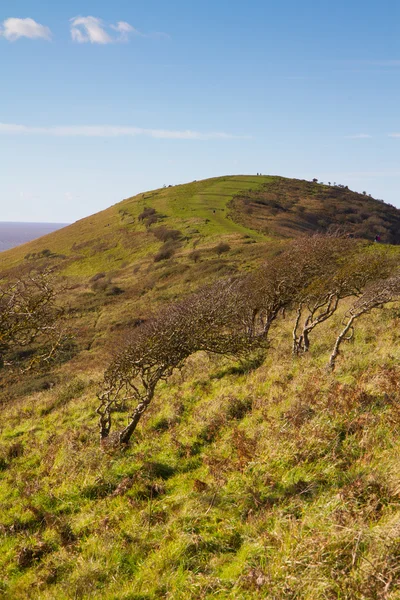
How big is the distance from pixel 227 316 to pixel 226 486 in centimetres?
599

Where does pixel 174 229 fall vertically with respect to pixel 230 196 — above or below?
below

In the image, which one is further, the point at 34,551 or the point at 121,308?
the point at 121,308

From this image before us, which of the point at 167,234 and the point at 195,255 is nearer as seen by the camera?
the point at 195,255

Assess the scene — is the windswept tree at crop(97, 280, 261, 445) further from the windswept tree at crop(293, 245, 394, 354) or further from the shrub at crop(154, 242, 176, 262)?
the shrub at crop(154, 242, 176, 262)

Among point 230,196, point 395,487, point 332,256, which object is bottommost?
point 395,487

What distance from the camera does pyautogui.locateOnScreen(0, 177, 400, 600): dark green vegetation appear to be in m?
4.73

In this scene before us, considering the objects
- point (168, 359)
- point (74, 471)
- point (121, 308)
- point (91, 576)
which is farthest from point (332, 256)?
point (121, 308)

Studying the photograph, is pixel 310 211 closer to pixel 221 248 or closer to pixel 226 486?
pixel 221 248

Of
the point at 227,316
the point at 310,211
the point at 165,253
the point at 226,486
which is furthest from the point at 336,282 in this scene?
the point at 310,211

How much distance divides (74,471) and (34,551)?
3.22 metres

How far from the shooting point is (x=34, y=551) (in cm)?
675

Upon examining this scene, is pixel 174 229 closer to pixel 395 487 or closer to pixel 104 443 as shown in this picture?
pixel 104 443

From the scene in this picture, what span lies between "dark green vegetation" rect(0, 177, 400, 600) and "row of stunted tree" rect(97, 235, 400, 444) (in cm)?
69

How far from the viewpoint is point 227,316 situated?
12375 millimetres
